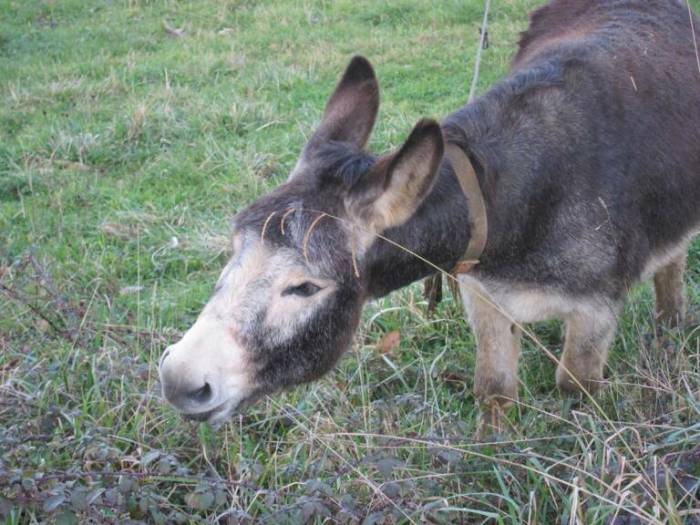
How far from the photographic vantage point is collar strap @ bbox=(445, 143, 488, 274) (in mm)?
3051

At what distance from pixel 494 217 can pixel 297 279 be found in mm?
817

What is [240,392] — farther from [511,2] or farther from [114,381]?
[511,2]

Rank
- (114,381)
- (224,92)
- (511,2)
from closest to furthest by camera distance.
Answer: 1. (114,381)
2. (224,92)
3. (511,2)

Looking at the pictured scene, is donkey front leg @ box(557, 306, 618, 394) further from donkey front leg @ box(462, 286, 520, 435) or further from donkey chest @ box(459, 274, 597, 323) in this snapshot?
donkey front leg @ box(462, 286, 520, 435)

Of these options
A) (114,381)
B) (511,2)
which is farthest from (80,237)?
(511,2)

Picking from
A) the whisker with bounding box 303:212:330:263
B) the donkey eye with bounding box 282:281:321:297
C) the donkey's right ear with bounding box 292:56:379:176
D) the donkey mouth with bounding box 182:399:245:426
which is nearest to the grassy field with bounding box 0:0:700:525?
the donkey mouth with bounding box 182:399:245:426

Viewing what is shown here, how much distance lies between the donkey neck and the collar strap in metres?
0.03

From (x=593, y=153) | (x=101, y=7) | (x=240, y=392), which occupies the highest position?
(x=593, y=153)

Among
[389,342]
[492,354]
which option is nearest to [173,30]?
[389,342]

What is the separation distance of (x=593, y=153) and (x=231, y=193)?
9.86ft

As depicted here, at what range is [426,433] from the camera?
3365 mm

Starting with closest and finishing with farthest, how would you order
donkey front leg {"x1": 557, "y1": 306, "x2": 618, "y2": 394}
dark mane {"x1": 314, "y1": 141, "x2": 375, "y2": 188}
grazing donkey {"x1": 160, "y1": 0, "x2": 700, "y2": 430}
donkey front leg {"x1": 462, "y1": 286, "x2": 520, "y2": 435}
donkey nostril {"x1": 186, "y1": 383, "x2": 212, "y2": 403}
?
1. donkey nostril {"x1": 186, "y1": 383, "x2": 212, "y2": 403}
2. grazing donkey {"x1": 160, "y1": 0, "x2": 700, "y2": 430}
3. dark mane {"x1": 314, "y1": 141, "x2": 375, "y2": 188}
4. donkey front leg {"x1": 557, "y1": 306, "x2": 618, "y2": 394}
5. donkey front leg {"x1": 462, "y1": 286, "x2": 520, "y2": 435}

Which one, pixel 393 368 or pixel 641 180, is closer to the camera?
pixel 641 180

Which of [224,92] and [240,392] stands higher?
[240,392]
